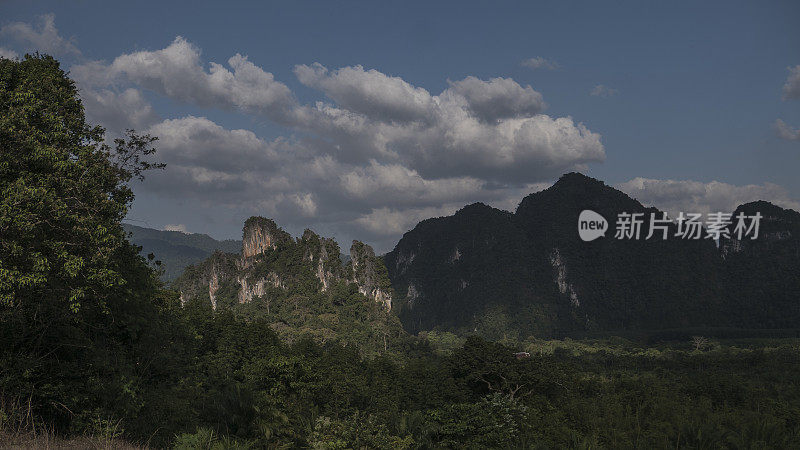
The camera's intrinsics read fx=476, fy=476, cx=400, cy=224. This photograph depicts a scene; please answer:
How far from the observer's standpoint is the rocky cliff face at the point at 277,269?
9125 centimetres

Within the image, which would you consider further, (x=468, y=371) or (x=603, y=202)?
(x=603, y=202)

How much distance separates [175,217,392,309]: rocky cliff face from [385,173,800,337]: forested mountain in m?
56.3

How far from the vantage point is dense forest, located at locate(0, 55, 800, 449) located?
924 cm

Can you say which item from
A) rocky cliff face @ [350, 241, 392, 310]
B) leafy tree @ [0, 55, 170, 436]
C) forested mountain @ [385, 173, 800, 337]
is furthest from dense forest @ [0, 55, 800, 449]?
forested mountain @ [385, 173, 800, 337]

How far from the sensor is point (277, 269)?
9662 centimetres

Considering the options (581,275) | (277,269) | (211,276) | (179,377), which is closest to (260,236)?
(277,269)

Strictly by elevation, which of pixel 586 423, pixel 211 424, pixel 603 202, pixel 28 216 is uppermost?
pixel 603 202

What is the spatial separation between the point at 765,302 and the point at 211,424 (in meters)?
171

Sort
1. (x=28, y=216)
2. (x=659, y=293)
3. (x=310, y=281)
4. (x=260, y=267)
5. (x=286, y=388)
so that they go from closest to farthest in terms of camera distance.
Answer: (x=28, y=216)
(x=286, y=388)
(x=310, y=281)
(x=260, y=267)
(x=659, y=293)

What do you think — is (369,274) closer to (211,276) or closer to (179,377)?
(211,276)

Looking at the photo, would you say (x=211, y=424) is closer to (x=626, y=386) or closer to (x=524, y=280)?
(x=626, y=386)

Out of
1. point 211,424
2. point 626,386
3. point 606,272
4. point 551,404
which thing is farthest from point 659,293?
point 211,424

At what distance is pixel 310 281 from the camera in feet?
295

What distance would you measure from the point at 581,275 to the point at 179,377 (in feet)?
522
